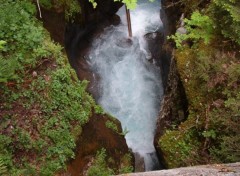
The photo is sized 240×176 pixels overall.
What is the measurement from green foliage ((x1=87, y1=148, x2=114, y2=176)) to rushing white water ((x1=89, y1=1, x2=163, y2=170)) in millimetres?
→ 2672

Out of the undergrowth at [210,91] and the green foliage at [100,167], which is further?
the green foliage at [100,167]

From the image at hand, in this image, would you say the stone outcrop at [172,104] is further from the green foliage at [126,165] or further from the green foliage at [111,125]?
the green foliage at [111,125]

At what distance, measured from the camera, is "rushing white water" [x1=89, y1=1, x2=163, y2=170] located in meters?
10.3

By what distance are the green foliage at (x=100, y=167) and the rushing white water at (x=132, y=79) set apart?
2672mm

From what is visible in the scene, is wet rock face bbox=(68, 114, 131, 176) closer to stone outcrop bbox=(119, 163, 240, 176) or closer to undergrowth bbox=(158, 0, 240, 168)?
undergrowth bbox=(158, 0, 240, 168)

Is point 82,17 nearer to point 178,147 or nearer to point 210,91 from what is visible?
point 210,91

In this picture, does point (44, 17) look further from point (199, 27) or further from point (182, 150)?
point (182, 150)

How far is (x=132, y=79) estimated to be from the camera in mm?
11461

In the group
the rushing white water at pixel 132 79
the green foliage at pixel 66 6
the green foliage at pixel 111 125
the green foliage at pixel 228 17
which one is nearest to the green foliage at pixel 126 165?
the green foliage at pixel 111 125

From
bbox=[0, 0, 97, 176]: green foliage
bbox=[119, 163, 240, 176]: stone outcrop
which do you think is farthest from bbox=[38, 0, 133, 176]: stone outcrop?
bbox=[119, 163, 240, 176]: stone outcrop

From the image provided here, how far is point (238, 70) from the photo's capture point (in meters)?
6.09

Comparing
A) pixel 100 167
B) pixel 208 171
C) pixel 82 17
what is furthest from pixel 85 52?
pixel 208 171

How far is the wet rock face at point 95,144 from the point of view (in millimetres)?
6590

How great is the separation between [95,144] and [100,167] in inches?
23.5
